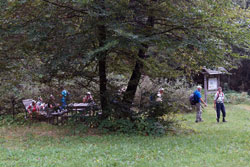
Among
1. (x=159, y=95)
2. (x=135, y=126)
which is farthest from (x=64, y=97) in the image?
(x=159, y=95)

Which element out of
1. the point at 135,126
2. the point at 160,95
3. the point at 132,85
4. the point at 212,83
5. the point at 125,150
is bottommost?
the point at 125,150

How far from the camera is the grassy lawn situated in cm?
636

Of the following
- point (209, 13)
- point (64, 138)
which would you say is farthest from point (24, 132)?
point (209, 13)

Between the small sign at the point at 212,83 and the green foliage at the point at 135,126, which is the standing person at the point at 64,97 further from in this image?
the small sign at the point at 212,83

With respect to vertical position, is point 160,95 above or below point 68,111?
above

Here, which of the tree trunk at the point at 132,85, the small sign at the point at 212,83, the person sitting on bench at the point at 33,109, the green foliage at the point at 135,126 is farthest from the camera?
the small sign at the point at 212,83

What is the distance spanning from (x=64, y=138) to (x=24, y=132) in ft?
7.79

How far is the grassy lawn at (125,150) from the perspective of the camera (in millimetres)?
6363

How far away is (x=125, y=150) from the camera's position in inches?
291

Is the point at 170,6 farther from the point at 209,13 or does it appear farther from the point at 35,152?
the point at 35,152

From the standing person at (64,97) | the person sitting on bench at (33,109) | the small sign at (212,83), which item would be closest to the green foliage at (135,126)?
the standing person at (64,97)

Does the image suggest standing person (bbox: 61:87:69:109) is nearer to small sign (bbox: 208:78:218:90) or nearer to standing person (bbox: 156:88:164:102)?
standing person (bbox: 156:88:164:102)

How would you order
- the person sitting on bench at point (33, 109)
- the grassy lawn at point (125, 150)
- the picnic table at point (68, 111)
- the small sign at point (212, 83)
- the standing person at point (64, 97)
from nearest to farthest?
the grassy lawn at point (125, 150) → the picnic table at point (68, 111) → the standing person at point (64, 97) → the person sitting on bench at point (33, 109) → the small sign at point (212, 83)

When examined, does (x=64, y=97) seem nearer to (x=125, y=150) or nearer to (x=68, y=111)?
(x=68, y=111)
